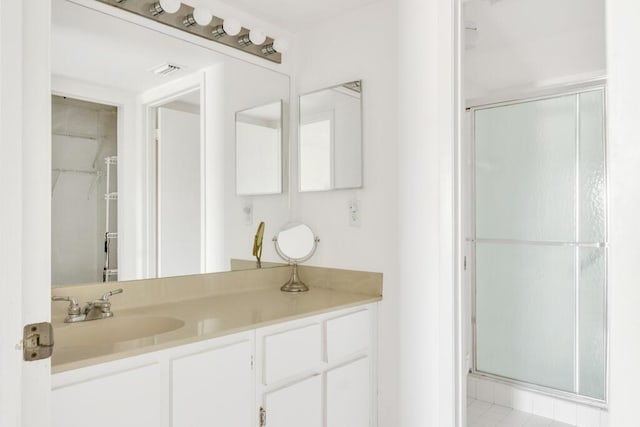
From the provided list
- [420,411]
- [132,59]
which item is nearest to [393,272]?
[420,411]

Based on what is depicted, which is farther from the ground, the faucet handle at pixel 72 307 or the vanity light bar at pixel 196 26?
the vanity light bar at pixel 196 26

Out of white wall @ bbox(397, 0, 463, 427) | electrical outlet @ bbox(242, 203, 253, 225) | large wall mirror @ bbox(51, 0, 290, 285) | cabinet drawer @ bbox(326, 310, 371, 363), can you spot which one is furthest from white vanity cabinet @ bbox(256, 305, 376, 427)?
electrical outlet @ bbox(242, 203, 253, 225)

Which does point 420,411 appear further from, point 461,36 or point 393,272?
point 461,36

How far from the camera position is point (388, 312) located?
2.01 metres

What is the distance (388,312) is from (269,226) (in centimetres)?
80

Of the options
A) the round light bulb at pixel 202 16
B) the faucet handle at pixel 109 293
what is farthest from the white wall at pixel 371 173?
the faucet handle at pixel 109 293

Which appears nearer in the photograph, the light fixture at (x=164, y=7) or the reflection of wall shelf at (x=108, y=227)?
the reflection of wall shelf at (x=108, y=227)

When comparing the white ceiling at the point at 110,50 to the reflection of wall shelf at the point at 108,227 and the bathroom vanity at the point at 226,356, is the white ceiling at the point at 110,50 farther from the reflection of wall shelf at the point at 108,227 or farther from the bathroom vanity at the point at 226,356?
the bathroom vanity at the point at 226,356

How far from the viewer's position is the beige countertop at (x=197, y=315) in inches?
48.4

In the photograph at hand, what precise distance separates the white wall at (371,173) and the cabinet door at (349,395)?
0.09m

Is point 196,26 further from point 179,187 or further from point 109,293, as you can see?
point 109,293

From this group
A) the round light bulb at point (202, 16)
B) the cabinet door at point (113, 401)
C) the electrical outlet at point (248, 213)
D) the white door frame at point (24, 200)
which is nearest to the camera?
the white door frame at point (24, 200)

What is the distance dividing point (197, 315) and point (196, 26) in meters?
1.33

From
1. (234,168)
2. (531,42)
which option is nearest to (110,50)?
(234,168)
